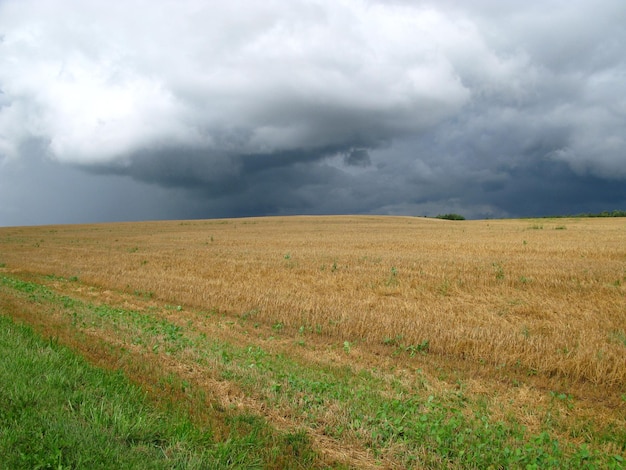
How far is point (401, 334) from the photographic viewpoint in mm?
10820

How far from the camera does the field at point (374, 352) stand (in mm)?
5637

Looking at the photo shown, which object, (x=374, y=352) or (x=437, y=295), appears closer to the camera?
(x=374, y=352)

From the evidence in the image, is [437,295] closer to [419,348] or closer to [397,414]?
[419,348]

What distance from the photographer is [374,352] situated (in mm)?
10008

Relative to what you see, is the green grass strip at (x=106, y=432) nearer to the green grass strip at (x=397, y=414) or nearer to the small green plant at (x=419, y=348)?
the green grass strip at (x=397, y=414)

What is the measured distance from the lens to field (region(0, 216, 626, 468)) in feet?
18.5

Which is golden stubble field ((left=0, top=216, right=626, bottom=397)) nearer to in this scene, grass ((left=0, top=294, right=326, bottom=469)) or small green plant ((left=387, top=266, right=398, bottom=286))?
small green plant ((left=387, top=266, right=398, bottom=286))

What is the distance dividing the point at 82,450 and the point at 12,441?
A: 78cm

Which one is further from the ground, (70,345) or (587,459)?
(70,345)

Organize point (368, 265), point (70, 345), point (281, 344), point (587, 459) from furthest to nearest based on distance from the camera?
point (368, 265), point (281, 344), point (70, 345), point (587, 459)

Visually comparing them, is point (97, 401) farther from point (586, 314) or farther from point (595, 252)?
point (595, 252)

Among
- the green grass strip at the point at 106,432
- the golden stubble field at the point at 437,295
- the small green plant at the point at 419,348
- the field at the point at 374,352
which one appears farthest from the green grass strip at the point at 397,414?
the golden stubble field at the point at 437,295

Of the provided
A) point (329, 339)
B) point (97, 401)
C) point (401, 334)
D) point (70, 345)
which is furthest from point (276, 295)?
point (97, 401)

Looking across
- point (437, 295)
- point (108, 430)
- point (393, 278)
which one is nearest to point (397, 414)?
point (108, 430)
